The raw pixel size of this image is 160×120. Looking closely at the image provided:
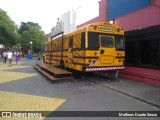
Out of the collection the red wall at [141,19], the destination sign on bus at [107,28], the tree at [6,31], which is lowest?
the destination sign on bus at [107,28]

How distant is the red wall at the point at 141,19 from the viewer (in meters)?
11.2

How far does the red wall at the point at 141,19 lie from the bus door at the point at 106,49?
1525 millimetres

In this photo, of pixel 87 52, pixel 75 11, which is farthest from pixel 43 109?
pixel 75 11

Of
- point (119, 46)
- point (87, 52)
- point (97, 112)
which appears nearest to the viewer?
point (97, 112)

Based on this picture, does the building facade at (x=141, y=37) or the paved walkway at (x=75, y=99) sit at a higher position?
the building facade at (x=141, y=37)

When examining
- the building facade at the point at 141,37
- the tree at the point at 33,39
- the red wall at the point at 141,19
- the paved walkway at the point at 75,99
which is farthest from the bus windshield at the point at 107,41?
the tree at the point at 33,39

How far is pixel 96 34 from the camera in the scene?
12109 mm

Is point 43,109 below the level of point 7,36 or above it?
below

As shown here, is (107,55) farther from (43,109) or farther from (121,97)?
(43,109)

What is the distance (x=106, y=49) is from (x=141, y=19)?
95.1 inches

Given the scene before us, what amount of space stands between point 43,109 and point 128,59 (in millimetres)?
7658

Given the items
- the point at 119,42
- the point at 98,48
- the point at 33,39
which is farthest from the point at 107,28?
the point at 33,39

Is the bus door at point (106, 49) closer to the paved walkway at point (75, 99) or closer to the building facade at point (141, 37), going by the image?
the building facade at point (141, 37)

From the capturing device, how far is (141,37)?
1182 cm
